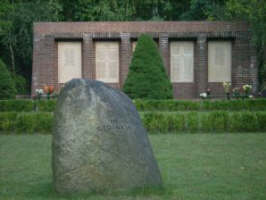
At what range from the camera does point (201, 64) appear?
2428cm

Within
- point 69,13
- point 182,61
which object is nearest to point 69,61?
point 182,61

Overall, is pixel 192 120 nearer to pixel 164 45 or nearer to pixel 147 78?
pixel 147 78

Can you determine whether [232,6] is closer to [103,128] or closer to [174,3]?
[174,3]

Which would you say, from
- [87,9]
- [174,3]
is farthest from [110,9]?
[174,3]

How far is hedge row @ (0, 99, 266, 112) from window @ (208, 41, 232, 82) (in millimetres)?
7133

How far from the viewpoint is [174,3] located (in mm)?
36656

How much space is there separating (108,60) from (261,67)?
8.34 metres

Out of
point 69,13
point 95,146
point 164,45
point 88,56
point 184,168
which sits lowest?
point 184,168

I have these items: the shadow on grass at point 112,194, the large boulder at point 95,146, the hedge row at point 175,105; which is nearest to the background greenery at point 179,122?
the hedge row at point 175,105

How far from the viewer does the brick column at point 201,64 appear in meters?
24.1

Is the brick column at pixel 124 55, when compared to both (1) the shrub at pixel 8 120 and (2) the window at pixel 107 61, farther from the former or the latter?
(1) the shrub at pixel 8 120

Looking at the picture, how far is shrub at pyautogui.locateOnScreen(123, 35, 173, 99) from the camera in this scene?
1997 cm

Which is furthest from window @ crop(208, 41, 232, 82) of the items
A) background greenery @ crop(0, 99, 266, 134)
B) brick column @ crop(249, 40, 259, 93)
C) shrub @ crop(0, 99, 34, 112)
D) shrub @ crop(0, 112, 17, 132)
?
shrub @ crop(0, 112, 17, 132)

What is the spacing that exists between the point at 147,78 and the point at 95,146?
14.4 meters
